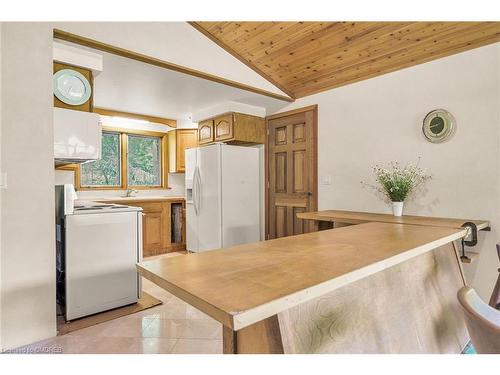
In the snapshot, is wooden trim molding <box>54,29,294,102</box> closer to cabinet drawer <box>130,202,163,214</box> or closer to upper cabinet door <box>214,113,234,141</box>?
upper cabinet door <box>214,113,234,141</box>

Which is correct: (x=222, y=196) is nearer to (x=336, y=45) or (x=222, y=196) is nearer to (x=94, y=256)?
(x=94, y=256)

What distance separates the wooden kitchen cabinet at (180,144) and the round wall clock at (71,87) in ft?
8.32

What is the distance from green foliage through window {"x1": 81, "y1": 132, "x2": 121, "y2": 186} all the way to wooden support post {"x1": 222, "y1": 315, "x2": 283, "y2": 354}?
13.9ft

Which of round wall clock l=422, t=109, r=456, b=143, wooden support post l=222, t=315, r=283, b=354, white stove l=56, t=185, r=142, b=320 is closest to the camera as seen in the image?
wooden support post l=222, t=315, r=283, b=354

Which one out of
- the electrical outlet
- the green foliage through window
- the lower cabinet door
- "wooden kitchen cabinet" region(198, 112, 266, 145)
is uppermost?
"wooden kitchen cabinet" region(198, 112, 266, 145)

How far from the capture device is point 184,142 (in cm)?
502

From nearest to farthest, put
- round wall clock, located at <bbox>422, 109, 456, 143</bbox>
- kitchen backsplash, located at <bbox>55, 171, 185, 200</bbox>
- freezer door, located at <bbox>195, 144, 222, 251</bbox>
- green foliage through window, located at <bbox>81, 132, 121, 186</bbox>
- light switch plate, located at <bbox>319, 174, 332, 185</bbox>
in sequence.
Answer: round wall clock, located at <bbox>422, 109, 456, 143</bbox>, light switch plate, located at <bbox>319, 174, 332, 185</bbox>, kitchen backsplash, located at <bbox>55, 171, 185, 200</bbox>, freezer door, located at <bbox>195, 144, 222, 251</bbox>, green foliage through window, located at <bbox>81, 132, 121, 186</bbox>

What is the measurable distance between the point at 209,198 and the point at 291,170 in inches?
46.4

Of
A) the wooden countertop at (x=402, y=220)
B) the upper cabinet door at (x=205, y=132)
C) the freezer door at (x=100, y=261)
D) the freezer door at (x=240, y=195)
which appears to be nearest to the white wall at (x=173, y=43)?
the freezer door at (x=240, y=195)

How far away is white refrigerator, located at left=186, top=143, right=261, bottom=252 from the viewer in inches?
156

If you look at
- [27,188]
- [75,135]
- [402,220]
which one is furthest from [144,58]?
[402,220]

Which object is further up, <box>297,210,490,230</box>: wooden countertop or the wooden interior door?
the wooden interior door

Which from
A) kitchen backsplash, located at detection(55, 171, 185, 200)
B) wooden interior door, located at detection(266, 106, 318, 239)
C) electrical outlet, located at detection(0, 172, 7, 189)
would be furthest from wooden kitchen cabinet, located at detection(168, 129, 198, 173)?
electrical outlet, located at detection(0, 172, 7, 189)

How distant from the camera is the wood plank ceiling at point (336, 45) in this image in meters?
2.42
